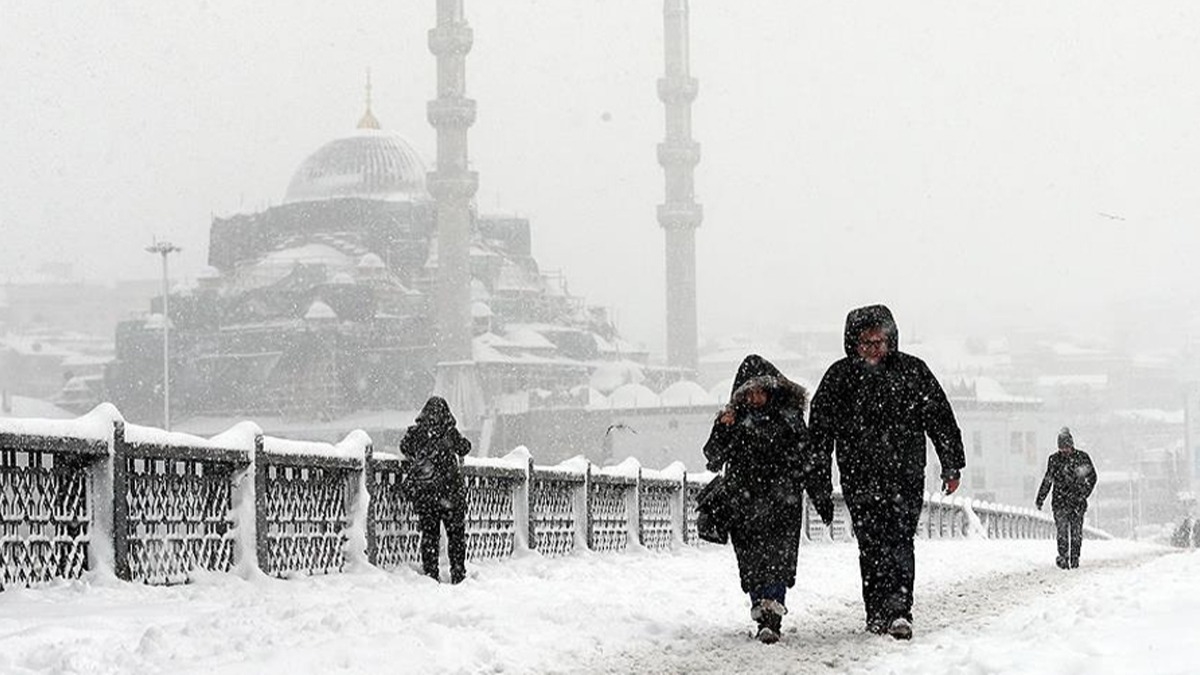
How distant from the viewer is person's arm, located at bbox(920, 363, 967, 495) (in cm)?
735

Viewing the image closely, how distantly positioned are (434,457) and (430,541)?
1.80 feet

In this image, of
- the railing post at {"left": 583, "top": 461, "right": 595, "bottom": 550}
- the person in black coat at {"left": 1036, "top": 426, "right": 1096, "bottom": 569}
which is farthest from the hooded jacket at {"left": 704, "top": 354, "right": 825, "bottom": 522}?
the person in black coat at {"left": 1036, "top": 426, "right": 1096, "bottom": 569}

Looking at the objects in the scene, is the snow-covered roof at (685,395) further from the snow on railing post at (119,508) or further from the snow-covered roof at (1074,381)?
the snow on railing post at (119,508)

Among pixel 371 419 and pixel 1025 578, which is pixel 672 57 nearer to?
pixel 371 419

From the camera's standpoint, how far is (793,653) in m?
6.69

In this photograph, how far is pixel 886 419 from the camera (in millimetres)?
7371

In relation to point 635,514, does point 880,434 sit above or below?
above

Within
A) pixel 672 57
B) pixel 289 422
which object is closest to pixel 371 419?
pixel 289 422

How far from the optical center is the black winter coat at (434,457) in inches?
431

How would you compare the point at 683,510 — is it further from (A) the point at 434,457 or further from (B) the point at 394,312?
(B) the point at 394,312

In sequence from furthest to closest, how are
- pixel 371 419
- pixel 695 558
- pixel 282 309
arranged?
1. pixel 282 309
2. pixel 371 419
3. pixel 695 558

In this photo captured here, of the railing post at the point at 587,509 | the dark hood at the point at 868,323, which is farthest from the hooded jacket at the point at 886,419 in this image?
the railing post at the point at 587,509

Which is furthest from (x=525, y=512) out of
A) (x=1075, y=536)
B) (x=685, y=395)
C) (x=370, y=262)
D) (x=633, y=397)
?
(x=370, y=262)

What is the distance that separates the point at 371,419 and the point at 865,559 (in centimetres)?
8615
